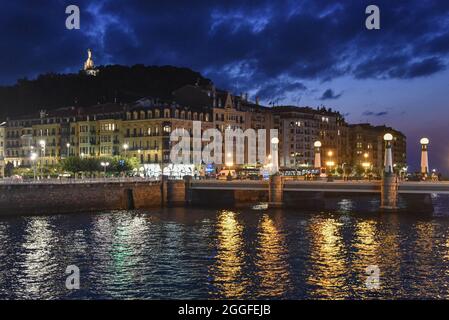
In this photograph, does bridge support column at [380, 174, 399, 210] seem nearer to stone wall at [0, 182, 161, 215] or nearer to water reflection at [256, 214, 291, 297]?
water reflection at [256, 214, 291, 297]

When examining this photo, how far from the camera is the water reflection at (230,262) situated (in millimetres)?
39031

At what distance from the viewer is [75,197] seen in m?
89.4

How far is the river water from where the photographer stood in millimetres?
38656

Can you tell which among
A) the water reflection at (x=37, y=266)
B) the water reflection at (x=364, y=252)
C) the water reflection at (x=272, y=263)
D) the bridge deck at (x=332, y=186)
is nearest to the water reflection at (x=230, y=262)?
the water reflection at (x=272, y=263)

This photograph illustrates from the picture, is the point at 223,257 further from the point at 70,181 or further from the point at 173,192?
the point at 173,192

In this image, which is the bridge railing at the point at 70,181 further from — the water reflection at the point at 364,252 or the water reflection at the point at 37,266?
the water reflection at the point at 364,252

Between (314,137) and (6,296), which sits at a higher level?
(314,137)

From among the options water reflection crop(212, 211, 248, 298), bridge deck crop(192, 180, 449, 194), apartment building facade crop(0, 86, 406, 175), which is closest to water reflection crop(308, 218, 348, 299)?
water reflection crop(212, 211, 248, 298)

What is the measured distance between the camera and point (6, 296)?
3719 centimetres

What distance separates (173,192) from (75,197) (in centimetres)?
2048
